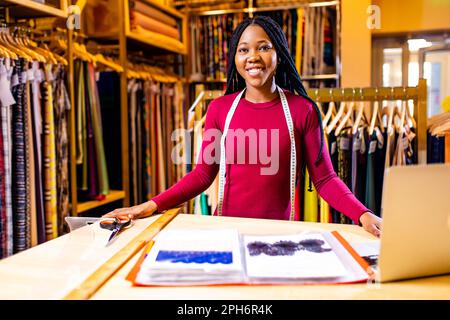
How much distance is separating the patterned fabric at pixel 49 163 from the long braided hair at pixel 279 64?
982 mm

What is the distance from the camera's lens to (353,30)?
11.2 ft

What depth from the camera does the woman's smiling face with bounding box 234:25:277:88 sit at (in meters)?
1.39

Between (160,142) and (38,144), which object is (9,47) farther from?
(160,142)

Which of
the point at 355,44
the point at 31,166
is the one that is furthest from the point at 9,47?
the point at 355,44

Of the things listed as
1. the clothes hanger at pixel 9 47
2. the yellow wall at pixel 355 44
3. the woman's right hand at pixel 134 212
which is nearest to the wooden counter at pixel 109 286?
the woman's right hand at pixel 134 212

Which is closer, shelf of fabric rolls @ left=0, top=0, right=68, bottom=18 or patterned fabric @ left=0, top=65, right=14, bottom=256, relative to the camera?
patterned fabric @ left=0, top=65, right=14, bottom=256

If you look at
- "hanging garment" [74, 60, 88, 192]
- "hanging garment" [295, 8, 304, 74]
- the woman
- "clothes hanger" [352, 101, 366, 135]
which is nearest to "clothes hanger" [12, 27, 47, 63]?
"hanging garment" [74, 60, 88, 192]

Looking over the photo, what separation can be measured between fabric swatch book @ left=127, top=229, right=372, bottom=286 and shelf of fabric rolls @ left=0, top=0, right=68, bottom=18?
1564mm

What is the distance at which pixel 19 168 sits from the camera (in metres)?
1.96

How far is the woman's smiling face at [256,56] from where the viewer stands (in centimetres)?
139

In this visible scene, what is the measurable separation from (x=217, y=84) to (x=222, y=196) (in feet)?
8.24

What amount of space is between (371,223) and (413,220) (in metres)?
0.36

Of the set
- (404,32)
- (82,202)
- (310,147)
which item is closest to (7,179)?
(82,202)

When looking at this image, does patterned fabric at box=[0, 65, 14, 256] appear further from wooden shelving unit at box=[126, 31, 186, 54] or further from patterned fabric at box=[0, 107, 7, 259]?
wooden shelving unit at box=[126, 31, 186, 54]
